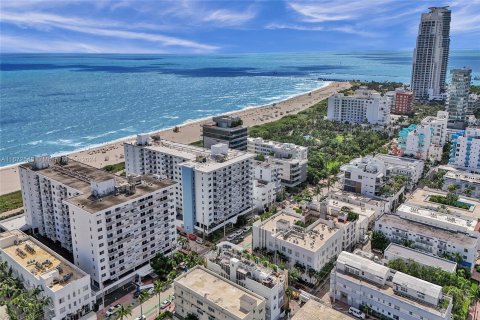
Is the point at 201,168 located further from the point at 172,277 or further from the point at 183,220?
the point at 172,277

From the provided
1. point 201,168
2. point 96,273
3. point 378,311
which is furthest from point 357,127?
point 96,273

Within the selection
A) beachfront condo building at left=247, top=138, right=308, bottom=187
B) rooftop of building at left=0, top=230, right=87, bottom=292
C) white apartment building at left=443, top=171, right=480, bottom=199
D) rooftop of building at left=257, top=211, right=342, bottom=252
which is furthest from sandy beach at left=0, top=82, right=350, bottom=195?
white apartment building at left=443, top=171, right=480, bottom=199

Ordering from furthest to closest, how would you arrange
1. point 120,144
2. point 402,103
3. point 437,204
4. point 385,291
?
1. point 402,103
2. point 120,144
3. point 437,204
4. point 385,291

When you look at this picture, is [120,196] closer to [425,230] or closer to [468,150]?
[425,230]

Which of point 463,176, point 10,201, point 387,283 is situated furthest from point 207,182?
point 463,176

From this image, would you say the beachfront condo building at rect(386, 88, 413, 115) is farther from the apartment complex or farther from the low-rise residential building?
the low-rise residential building

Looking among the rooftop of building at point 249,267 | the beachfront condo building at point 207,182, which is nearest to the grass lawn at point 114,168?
the beachfront condo building at point 207,182
